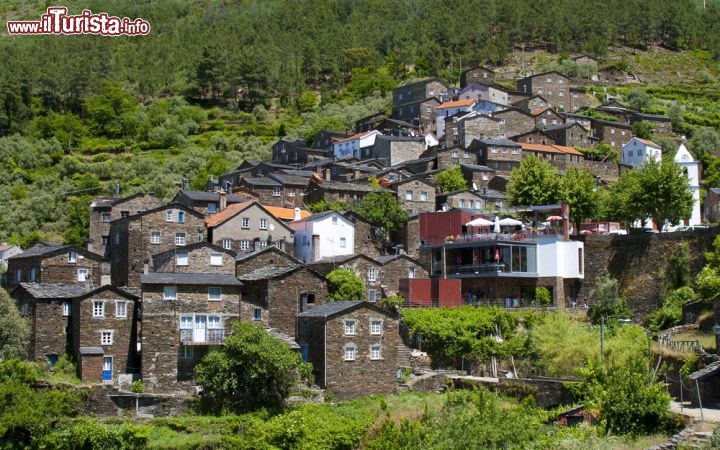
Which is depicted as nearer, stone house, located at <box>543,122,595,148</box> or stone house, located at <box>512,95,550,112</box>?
stone house, located at <box>543,122,595,148</box>

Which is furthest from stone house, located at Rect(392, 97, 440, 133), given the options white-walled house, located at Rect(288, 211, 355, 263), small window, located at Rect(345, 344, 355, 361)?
small window, located at Rect(345, 344, 355, 361)

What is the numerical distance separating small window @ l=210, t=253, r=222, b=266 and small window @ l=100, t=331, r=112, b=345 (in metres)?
7.22

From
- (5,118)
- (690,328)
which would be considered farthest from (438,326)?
(5,118)

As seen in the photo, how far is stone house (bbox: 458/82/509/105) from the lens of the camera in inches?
4220

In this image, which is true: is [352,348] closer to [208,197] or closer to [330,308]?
[330,308]

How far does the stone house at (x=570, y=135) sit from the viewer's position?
9325 centimetres

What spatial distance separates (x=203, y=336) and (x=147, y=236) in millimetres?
11469

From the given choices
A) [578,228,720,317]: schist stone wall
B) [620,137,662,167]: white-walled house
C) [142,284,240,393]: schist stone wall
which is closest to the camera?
[142,284,240,393]: schist stone wall

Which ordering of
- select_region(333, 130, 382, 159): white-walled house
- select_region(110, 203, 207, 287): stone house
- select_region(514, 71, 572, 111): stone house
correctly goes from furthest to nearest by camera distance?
select_region(514, 71, 572, 111): stone house, select_region(333, 130, 382, 159): white-walled house, select_region(110, 203, 207, 287): stone house

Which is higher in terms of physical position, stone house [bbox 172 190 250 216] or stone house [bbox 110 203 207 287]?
stone house [bbox 172 190 250 216]

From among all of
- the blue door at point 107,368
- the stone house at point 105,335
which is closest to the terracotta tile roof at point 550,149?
the stone house at point 105,335

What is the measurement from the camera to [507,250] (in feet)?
187

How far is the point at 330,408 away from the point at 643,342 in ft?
49.0

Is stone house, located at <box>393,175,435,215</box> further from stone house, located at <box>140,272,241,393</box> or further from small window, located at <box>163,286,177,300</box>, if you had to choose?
small window, located at <box>163,286,177,300</box>
